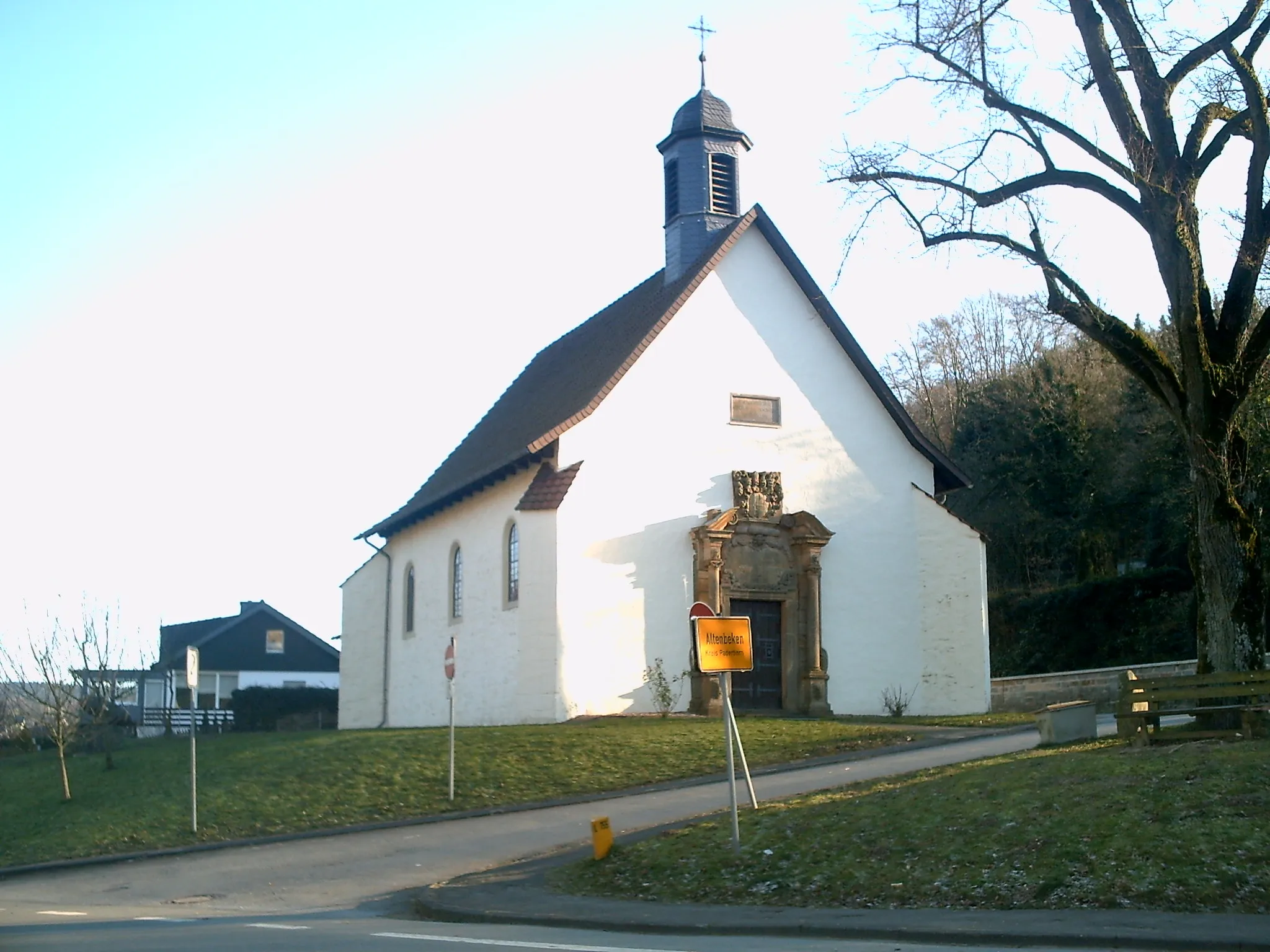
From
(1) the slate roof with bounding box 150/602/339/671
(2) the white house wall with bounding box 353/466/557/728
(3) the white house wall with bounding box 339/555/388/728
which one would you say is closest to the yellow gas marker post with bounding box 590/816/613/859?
(2) the white house wall with bounding box 353/466/557/728

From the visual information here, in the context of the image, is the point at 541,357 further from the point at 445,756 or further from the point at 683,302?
the point at 445,756

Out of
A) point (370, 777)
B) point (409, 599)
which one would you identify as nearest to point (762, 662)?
point (370, 777)

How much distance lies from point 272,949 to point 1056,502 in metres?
37.0

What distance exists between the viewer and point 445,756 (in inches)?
862

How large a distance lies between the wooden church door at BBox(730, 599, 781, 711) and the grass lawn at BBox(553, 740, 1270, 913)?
40.8ft

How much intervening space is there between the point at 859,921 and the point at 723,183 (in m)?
23.2

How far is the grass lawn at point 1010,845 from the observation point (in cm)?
1058

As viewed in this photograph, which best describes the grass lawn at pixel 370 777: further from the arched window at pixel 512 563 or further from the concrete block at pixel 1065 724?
the arched window at pixel 512 563

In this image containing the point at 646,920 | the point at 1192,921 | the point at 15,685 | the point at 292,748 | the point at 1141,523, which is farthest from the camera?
the point at 1141,523

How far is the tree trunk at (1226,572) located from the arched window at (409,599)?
2246cm

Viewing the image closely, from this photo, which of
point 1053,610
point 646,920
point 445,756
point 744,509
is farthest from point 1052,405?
point 646,920

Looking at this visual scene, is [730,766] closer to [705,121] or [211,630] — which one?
[705,121]

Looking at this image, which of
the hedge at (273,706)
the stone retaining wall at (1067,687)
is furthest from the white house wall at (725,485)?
the hedge at (273,706)

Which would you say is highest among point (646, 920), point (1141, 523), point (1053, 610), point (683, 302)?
point (683, 302)
